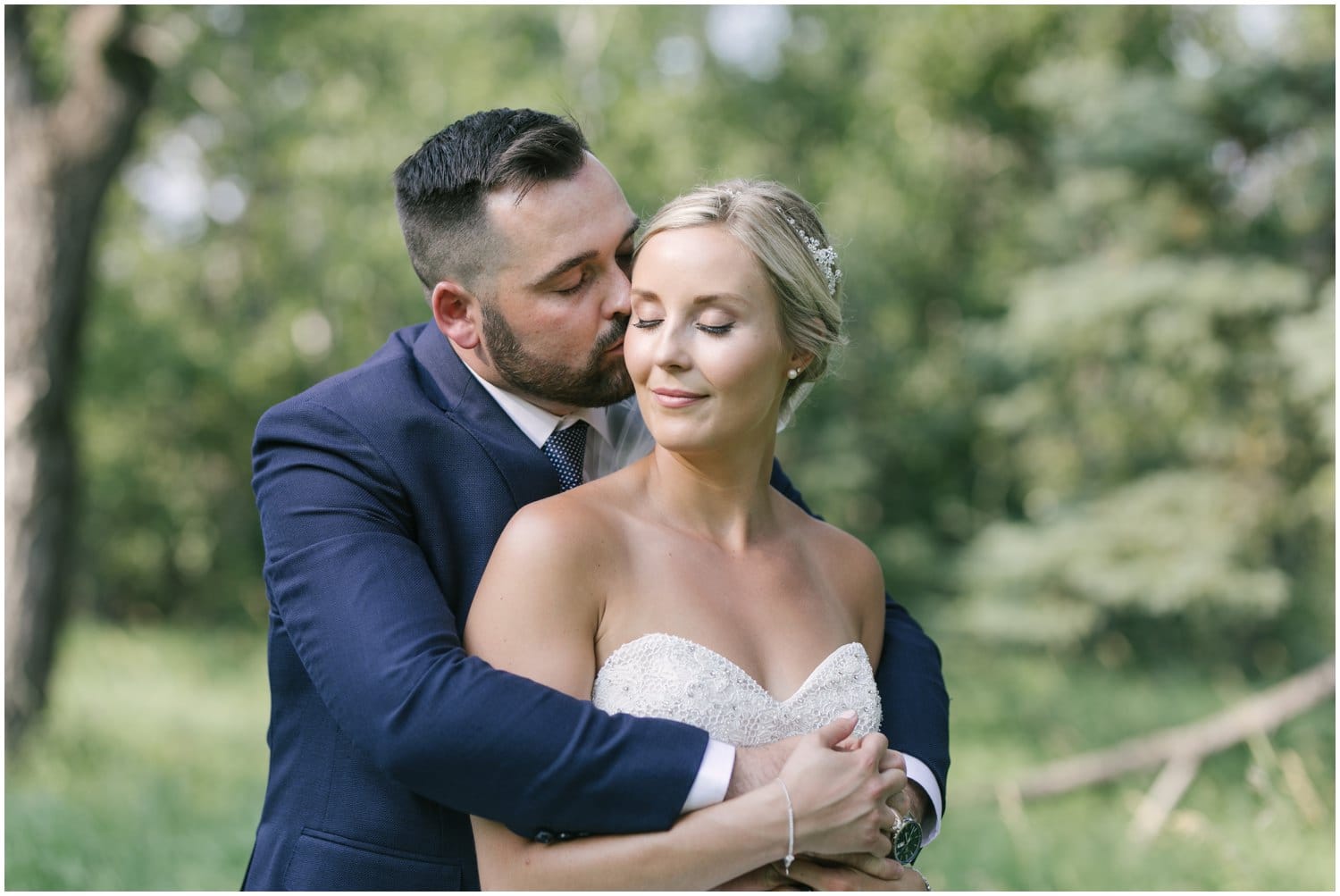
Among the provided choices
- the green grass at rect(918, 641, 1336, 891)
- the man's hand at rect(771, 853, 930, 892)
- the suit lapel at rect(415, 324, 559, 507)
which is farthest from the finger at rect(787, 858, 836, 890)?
the green grass at rect(918, 641, 1336, 891)

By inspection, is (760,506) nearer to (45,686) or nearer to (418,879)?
(418,879)

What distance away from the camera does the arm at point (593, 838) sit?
2.35 metres

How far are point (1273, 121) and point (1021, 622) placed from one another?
16.3 ft

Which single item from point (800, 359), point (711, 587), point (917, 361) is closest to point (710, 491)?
point (711, 587)

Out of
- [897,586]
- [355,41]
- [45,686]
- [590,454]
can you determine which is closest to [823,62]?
[355,41]

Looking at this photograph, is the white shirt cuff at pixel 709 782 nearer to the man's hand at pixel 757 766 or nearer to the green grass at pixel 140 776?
the man's hand at pixel 757 766

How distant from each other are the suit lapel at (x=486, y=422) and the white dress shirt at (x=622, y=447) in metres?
0.04

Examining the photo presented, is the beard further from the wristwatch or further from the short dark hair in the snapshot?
the wristwatch

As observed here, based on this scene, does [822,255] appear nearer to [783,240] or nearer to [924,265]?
[783,240]

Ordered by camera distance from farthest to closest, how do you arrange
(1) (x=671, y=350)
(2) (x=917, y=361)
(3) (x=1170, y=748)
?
1. (2) (x=917, y=361)
2. (3) (x=1170, y=748)
3. (1) (x=671, y=350)

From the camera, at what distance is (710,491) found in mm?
2820

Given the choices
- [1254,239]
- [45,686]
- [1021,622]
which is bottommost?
[45,686]

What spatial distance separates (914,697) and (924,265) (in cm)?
1576

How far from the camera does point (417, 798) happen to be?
2.67 metres
